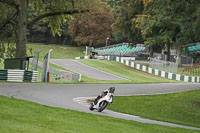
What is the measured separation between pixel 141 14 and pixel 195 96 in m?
42.7

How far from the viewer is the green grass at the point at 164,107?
20562mm

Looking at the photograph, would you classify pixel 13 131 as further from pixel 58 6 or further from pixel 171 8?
pixel 58 6

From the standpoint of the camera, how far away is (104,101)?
17688 millimetres

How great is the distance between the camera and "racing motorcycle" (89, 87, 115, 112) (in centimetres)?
1736

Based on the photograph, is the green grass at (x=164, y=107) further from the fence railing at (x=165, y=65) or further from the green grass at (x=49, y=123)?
the fence railing at (x=165, y=65)

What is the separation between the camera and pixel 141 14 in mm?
67562

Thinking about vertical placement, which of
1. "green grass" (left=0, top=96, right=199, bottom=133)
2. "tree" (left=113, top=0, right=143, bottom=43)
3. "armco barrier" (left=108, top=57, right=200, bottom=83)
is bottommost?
"armco barrier" (left=108, top=57, right=200, bottom=83)

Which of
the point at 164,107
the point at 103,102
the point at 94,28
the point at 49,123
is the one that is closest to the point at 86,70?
the point at 164,107

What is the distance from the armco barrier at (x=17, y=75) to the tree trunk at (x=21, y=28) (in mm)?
4726

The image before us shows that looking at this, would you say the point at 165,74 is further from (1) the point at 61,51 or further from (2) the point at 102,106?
(1) the point at 61,51

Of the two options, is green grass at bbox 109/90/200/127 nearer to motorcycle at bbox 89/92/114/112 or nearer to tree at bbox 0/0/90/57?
motorcycle at bbox 89/92/114/112

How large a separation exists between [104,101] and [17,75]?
1565 cm

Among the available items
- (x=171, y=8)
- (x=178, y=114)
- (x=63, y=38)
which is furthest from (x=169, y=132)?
(x=63, y=38)

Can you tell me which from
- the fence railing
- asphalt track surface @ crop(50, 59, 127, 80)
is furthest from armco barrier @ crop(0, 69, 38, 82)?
the fence railing
